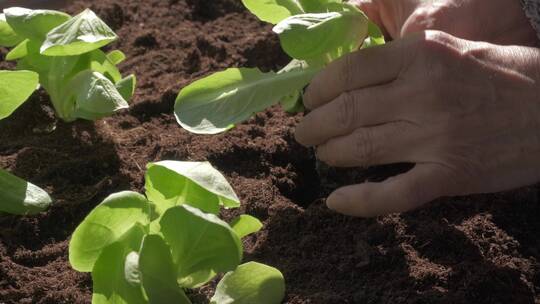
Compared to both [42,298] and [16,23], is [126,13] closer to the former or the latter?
[16,23]

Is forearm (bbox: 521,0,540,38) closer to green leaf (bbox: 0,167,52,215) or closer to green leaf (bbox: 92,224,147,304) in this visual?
green leaf (bbox: 92,224,147,304)

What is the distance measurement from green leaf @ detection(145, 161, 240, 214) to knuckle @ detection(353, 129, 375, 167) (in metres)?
0.22

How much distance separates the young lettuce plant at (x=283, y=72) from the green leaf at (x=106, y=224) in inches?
6.9

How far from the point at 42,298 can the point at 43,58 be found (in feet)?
1.88

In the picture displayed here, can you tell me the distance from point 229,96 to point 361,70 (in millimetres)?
214

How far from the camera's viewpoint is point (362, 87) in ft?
3.83

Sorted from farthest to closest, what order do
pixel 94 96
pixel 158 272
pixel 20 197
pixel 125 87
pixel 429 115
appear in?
pixel 125 87, pixel 94 96, pixel 20 197, pixel 429 115, pixel 158 272

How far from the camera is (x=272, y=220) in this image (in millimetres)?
1331

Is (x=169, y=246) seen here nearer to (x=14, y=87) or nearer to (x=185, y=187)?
(x=185, y=187)

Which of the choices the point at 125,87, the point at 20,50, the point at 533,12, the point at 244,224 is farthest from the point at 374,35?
the point at 20,50

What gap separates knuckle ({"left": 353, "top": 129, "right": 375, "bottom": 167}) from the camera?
3.81 feet

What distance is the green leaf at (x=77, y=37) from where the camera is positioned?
1.35 metres

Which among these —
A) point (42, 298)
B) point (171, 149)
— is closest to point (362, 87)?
point (171, 149)

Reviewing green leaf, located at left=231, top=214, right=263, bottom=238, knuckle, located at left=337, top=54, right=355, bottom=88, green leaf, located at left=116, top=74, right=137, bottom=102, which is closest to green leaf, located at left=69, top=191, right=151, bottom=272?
green leaf, located at left=231, top=214, right=263, bottom=238
